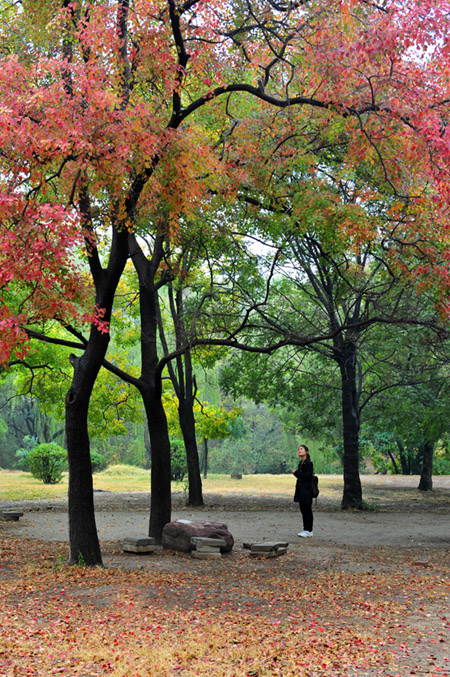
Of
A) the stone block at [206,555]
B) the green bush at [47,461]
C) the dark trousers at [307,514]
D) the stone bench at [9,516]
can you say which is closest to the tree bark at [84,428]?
the stone block at [206,555]

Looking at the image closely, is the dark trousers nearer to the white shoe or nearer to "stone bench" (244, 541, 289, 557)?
the white shoe

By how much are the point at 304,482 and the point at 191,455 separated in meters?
8.02

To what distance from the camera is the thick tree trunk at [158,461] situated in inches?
443

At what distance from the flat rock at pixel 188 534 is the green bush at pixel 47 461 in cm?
1805

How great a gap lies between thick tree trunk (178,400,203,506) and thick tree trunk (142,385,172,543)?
25.2 feet

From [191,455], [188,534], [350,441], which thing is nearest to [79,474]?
[188,534]

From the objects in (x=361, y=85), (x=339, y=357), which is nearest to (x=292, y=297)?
(x=339, y=357)

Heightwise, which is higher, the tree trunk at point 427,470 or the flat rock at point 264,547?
the tree trunk at point 427,470

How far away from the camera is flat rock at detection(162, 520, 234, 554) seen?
10.3 metres

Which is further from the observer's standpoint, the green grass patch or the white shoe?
the green grass patch

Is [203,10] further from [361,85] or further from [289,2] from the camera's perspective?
[361,85]

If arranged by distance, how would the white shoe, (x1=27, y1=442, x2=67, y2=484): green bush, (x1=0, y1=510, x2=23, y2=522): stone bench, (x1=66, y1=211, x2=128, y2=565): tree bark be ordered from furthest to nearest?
(x1=27, y1=442, x2=67, y2=484): green bush → (x1=0, y1=510, x2=23, y2=522): stone bench → the white shoe → (x1=66, y1=211, x2=128, y2=565): tree bark

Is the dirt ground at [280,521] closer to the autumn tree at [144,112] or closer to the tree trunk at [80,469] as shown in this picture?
the tree trunk at [80,469]

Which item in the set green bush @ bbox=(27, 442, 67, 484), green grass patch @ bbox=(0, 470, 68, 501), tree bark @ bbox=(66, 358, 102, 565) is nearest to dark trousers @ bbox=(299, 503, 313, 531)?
tree bark @ bbox=(66, 358, 102, 565)
